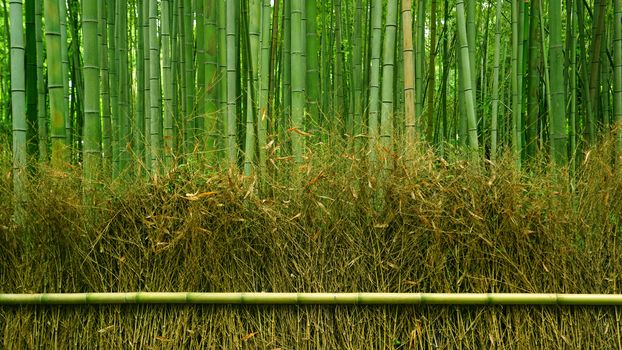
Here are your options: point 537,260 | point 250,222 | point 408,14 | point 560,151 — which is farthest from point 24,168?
point 560,151

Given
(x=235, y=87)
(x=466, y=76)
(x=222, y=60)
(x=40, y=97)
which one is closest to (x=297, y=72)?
(x=235, y=87)

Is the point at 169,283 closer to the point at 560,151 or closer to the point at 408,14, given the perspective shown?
the point at 408,14

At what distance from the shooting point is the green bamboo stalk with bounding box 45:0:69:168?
9.73 ft

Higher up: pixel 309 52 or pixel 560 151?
pixel 309 52

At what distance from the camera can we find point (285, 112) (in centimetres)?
383

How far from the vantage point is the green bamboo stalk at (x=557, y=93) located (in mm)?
3275

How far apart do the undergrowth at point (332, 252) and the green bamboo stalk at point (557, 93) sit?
1.57ft

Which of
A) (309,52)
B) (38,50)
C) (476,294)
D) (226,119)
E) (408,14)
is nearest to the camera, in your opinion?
(476,294)

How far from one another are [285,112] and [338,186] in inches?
45.5

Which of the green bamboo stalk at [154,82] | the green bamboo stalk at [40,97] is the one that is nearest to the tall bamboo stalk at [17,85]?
the green bamboo stalk at [40,97]

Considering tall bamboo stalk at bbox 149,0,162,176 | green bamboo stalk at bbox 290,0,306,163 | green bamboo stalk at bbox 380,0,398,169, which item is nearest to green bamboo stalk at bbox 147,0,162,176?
tall bamboo stalk at bbox 149,0,162,176

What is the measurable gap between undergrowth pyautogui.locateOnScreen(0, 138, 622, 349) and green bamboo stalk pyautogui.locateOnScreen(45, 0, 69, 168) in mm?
248

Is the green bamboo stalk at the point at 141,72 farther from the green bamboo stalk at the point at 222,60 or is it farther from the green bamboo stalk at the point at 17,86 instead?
the green bamboo stalk at the point at 17,86

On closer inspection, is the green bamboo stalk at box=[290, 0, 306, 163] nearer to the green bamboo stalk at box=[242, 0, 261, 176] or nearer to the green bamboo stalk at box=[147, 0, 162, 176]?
the green bamboo stalk at box=[242, 0, 261, 176]
